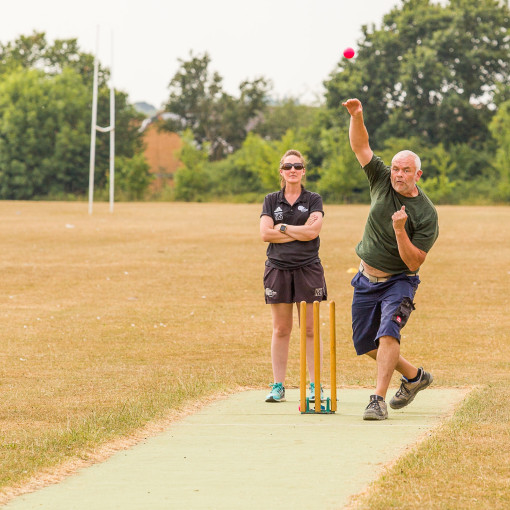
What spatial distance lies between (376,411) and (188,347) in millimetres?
6025

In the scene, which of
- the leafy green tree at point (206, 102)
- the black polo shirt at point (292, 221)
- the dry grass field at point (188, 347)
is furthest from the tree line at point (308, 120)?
the black polo shirt at point (292, 221)

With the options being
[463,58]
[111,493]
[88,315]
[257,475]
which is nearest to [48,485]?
[111,493]

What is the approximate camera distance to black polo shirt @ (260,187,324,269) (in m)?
8.70

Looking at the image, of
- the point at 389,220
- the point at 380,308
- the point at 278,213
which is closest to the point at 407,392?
the point at 380,308

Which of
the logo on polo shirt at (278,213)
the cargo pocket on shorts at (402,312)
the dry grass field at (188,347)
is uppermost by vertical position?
the logo on polo shirt at (278,213)

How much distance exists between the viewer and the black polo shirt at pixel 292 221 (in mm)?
8695

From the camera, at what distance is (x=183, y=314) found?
55.8 ft

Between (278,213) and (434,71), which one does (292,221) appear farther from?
(434,71)

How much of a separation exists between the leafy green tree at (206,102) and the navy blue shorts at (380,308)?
308 ft

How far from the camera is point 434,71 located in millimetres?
82312

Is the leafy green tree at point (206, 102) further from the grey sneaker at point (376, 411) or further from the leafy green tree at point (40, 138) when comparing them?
the grey sneaker at point (376, 411)

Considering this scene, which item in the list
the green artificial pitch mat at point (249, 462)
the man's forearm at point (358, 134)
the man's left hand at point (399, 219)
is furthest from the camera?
the man's forearm at point (358, 134)

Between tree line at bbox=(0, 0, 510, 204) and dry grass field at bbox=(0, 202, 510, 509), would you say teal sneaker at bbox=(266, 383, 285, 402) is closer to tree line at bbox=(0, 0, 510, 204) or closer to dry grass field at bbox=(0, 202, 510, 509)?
dry grass field at bbox=(0, 202, 510, 509)

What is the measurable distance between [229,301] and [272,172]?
72425 mm
